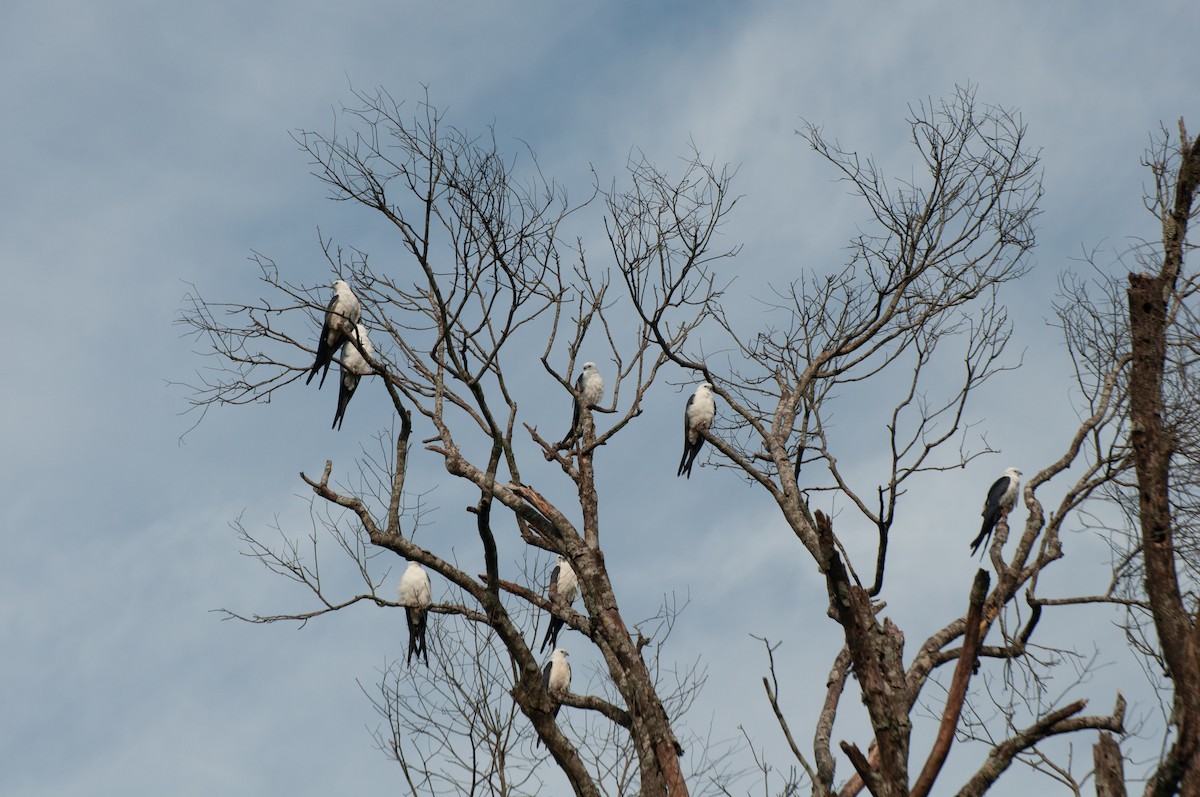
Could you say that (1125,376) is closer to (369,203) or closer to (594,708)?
(594,708)

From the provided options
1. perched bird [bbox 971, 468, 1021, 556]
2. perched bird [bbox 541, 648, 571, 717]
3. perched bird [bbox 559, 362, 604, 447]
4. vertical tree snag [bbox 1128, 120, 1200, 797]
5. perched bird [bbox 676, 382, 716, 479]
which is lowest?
vertical tree snag [bbox 1128, 120, 1200, 797]

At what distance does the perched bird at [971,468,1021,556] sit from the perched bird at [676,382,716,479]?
2.52m

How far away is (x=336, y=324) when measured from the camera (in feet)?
24.4

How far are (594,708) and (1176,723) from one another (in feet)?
14.3

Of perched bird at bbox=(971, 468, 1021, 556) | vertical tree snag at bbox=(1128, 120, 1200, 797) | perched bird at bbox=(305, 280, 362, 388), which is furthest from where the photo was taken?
perched bird at bbox=(971, 468, 1021, 556)

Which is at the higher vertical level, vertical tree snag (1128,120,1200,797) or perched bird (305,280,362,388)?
perched bird (305,280,362,388)

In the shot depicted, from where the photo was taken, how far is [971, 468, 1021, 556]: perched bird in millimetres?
9836

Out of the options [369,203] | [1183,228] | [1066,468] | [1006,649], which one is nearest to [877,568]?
[1006,649]

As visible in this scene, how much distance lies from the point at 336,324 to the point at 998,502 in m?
5.93

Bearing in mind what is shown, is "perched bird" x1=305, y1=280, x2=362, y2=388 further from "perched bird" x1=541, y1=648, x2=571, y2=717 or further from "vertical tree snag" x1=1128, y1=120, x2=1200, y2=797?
"vertical tree snag" x1=1128, y1=120, x2=1200, y2=797

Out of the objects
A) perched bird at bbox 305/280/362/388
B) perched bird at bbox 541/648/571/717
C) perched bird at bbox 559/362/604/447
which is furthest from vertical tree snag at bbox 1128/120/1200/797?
perched bird at bbox 541/648/571/717

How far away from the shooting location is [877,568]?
6.11 metres

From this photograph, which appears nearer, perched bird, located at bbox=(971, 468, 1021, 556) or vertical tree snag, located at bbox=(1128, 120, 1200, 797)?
vertical tree snag, located at bbox=(1128, 120, 1200, 797)

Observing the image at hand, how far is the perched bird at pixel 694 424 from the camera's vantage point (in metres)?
10.2
